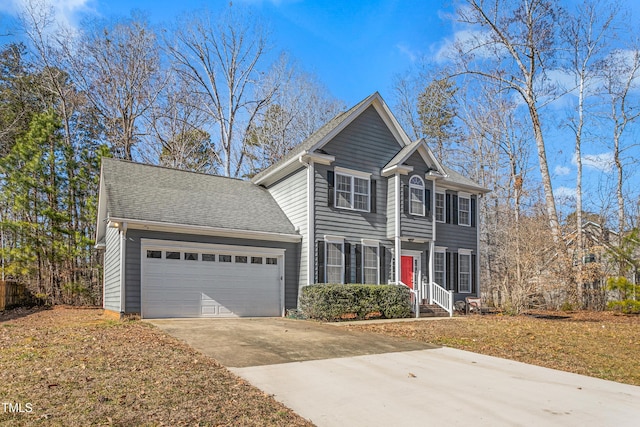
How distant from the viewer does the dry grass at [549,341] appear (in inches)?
295

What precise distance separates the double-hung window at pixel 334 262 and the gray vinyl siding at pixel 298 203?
86 cm

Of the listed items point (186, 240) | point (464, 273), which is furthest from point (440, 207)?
point (186, 240)

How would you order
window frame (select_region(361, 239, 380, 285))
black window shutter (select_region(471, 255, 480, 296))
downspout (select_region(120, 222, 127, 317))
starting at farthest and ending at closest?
1. black window shutter (select_region(471, 255, 480, 296))
2. window frame (select_region(361, 239, 380, 285))
3. downspout (select_region(120, 222, 127, 317))

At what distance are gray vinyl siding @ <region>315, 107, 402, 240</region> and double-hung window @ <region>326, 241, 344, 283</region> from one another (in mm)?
444

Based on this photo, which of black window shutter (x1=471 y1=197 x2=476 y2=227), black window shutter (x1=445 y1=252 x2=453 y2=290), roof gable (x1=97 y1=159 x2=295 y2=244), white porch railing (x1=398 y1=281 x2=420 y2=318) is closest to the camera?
roof gable (x1=97 y1=159 x2=295 y2=244)

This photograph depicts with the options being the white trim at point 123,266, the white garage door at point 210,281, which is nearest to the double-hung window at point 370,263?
the white garage door at point 210,281

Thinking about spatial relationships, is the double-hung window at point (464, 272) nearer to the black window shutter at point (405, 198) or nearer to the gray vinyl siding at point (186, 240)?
the black window shutter at point (405, 198)

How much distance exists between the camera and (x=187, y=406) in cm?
437

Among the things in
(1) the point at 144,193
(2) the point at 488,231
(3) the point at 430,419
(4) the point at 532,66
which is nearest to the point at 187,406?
(3) the point at 430,419

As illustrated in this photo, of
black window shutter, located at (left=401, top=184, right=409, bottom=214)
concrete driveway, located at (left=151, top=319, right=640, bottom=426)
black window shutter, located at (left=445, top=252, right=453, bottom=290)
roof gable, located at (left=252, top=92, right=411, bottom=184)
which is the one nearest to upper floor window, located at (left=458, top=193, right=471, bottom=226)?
black window shutter, located at (left=445, top=252, right=453, bottom=290)

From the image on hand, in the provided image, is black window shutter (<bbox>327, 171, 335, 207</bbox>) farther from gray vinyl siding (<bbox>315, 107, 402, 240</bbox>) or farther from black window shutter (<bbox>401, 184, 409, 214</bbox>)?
black window shutter (<bbox>401, 184, 409, 214</bbox>)

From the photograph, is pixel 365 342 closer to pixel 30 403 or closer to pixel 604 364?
pixel 604 364

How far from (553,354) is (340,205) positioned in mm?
8558

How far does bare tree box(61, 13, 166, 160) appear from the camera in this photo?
23203mm
